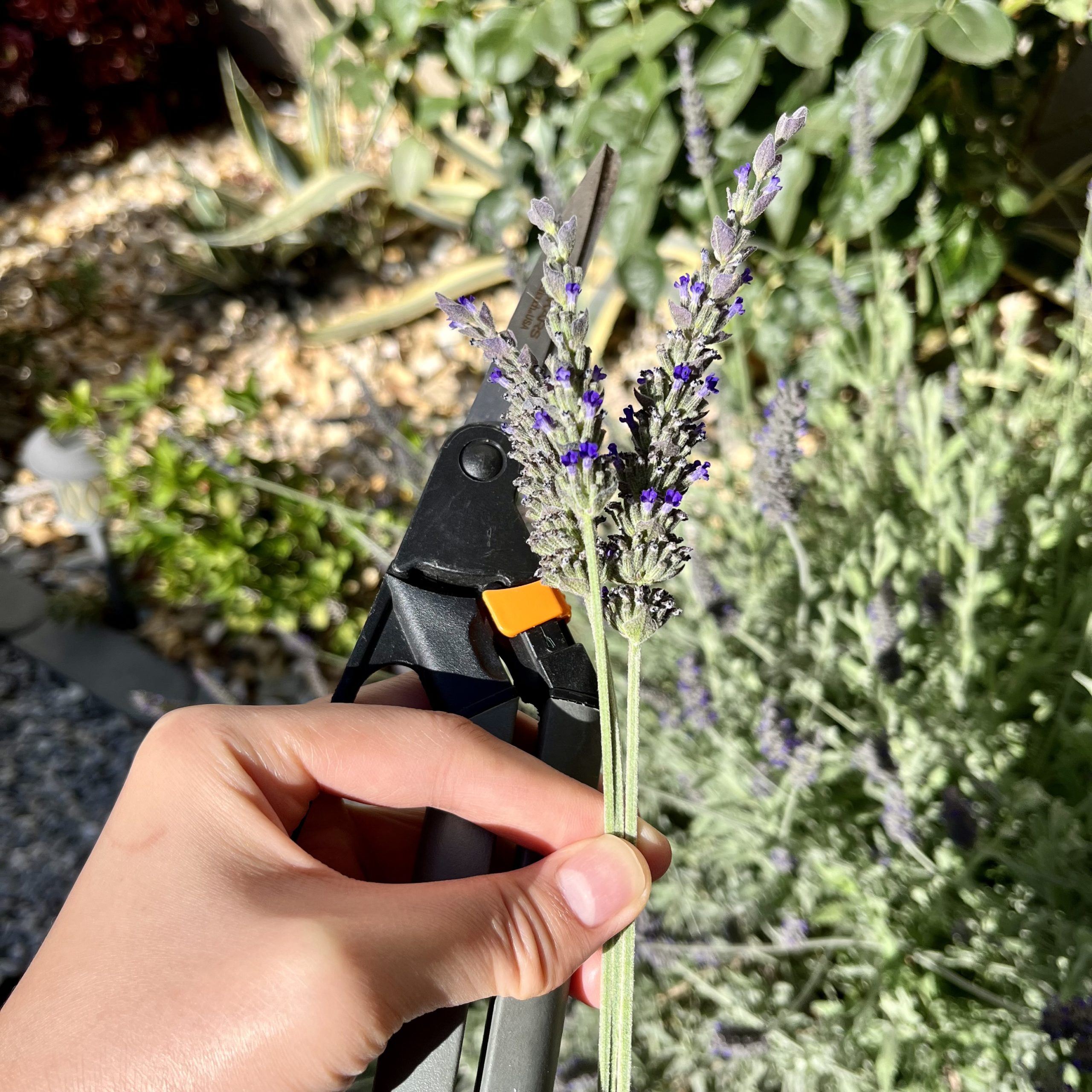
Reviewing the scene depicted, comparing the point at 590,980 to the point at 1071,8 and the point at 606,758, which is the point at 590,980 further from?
the point at 1071,8

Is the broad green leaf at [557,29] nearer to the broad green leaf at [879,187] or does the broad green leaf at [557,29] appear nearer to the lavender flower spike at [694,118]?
the lavender flower spike at [694,118]

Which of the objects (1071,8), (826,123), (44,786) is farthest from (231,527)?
(1071,8)

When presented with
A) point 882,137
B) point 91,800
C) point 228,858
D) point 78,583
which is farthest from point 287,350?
point 228,858

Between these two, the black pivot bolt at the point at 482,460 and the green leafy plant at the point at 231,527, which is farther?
the green leafy plant at the point at 231,527

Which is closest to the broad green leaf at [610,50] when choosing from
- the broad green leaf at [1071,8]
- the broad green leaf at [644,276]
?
the broad green leaf at [644,276]

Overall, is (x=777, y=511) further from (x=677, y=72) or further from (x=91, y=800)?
(x=91, y=800)

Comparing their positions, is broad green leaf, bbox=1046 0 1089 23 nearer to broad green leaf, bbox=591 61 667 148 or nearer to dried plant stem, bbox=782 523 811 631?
broad green leaf, bbox=591 61 667 148
